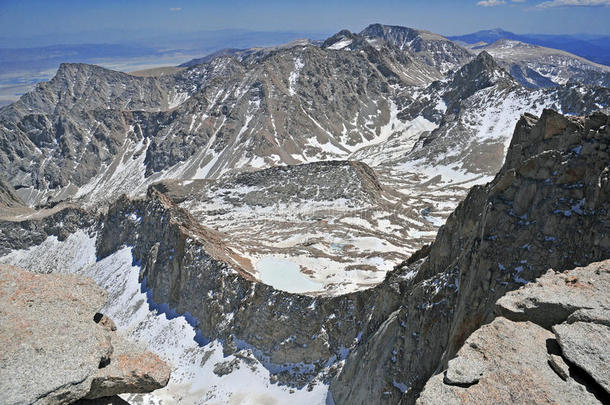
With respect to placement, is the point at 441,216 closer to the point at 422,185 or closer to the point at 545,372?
the point at 422,185

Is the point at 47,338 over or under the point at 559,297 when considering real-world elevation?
under

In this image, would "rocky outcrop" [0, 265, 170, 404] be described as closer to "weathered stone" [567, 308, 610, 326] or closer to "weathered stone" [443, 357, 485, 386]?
"weathered stone" [443, 357, 485, 386]

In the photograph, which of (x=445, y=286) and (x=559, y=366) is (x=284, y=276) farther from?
(x=559, y=366)

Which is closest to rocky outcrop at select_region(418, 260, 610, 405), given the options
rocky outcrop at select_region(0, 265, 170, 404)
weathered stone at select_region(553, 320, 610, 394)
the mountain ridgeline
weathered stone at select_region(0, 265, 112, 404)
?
weathered stone at select_region(553, 320, 610, 394)

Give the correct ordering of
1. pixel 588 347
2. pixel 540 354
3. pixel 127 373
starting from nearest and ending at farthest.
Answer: pixel 588 347, pixel 540 354, pixel 127 373

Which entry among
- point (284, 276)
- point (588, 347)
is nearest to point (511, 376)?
point (588, 347)

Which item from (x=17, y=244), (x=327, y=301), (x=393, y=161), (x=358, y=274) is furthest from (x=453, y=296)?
(x=393, y=161)

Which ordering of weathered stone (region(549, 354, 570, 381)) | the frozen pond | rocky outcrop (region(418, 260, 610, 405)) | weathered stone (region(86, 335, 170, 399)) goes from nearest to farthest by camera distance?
rocky outcrop (region(418, 260, 610, 405))
weathered stone (region(549, 354, 570, 381))
weathered stone (region(86, 335, 170, 399))
the frozen pond

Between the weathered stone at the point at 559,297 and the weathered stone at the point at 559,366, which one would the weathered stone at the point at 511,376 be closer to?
the weathered stone at the point at 559,366
